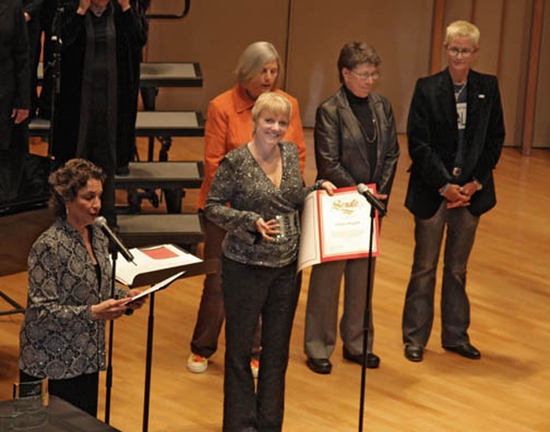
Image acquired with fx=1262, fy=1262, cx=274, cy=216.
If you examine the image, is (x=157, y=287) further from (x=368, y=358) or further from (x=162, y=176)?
(x=162, y=176)

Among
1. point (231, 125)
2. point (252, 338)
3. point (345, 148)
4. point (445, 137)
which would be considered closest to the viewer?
point (252, 338)

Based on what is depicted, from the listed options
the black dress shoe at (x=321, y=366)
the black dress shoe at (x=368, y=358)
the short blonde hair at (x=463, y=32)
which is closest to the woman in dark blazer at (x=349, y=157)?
the black dress shoe at (x=321, y=366)

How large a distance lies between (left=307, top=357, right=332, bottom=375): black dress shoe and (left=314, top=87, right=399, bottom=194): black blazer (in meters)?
0.90

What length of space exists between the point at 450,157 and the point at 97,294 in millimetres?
2361

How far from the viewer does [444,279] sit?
21.4ft

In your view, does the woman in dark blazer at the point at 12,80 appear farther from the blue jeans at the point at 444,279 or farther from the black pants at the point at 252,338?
the blue jeans at the point at 444,279

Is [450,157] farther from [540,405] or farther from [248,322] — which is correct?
[248,322]

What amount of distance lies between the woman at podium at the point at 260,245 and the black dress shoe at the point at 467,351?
1619 mm

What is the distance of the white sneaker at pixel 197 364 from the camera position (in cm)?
612

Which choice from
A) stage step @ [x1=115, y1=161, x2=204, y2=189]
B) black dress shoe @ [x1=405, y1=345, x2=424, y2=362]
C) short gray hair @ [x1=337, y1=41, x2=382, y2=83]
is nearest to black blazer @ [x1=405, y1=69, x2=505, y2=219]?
short gray hair @ [x1=337, y1=41, x2=382, y2=83]

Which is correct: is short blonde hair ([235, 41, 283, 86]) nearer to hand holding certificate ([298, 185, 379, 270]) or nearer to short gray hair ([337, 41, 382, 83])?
short gray hair ([337, 41, 382, 83])

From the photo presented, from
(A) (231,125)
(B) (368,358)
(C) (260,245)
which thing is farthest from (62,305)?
(B) (368,358)

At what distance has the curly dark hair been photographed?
4.49 metres

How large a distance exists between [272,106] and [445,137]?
151 cm
